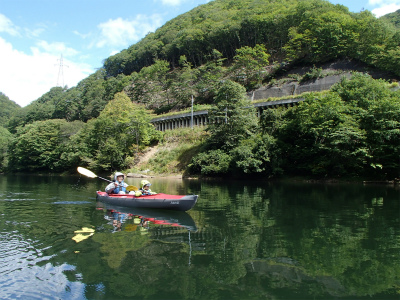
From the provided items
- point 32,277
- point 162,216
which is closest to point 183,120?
point 162,216

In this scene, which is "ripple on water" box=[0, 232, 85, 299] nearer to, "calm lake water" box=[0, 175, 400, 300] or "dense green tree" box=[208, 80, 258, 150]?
"calm lake water" box=[0, 175, 400, 300]

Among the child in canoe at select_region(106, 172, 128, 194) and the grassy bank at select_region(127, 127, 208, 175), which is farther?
the grassy bank at select_region(127, 127, 208, 175)

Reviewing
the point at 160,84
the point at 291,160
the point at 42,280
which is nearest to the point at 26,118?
the point at 160,84

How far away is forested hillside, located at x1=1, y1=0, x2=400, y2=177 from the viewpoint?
39.7 meters

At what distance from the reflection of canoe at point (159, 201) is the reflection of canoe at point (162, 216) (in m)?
0.26

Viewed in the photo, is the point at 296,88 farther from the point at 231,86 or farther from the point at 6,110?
the point at 6,110

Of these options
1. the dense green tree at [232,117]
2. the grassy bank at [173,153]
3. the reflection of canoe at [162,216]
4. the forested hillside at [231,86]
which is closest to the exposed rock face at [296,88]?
the forested hillside at [231,86]

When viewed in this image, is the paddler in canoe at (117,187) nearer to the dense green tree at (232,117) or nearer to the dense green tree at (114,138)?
the dense green tree at (232,117)

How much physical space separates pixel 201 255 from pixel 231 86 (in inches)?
1367

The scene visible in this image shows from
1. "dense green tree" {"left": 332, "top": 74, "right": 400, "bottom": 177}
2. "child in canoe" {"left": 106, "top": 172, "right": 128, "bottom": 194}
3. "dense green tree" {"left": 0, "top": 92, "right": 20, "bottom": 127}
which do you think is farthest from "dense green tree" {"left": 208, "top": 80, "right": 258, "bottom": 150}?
"dense green tree" {"left": 0, "top": 92, "right": 20, "bottom": 127}

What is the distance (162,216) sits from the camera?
1424cm

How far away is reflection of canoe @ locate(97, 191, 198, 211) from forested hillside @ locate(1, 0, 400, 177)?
2156 centimetres

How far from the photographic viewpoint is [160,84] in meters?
82.3

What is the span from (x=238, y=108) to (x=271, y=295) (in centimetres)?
3551
